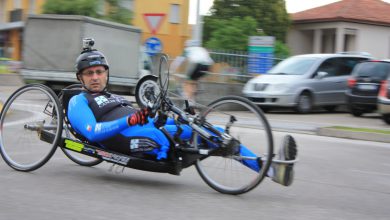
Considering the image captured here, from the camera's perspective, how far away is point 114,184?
5523 mm

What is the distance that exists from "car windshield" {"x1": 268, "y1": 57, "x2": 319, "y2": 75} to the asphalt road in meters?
10.6

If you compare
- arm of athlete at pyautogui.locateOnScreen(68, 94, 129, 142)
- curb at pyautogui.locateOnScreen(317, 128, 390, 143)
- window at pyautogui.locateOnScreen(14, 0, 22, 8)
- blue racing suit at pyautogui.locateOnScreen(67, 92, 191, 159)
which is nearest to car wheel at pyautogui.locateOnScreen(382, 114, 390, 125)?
curb at pyautogui.locateOnScreen(317, 128, 390, 143)

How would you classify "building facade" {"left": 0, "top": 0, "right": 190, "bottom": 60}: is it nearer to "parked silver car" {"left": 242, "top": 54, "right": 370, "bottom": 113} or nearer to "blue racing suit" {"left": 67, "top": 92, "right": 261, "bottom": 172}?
"parked silver car" {"left": 242, "top": 54, "right": 370, "bottom": 113}

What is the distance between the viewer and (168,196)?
5145 millimetres

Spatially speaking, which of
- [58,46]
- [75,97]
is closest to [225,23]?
[58,46]

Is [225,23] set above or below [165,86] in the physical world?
above

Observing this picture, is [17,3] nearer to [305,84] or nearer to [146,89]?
[305,84]

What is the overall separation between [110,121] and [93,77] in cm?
48

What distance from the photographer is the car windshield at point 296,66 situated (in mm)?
17453

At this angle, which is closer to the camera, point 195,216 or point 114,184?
point 195,216

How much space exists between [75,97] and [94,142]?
47 cm

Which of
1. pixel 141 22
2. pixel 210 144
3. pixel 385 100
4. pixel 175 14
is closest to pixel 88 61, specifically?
pixel 210 144

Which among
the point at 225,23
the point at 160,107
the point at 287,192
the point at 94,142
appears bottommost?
the point at 287,192

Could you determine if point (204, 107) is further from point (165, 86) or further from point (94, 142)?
point (94, 142)
